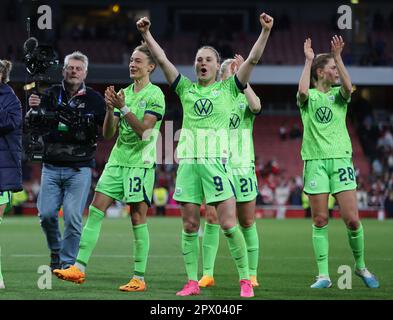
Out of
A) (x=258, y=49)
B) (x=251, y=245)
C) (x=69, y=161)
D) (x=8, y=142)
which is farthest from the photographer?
(x=251, y=245)

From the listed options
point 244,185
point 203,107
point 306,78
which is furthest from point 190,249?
point 306,78

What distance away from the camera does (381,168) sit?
119ft

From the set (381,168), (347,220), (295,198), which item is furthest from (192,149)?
(381,168)

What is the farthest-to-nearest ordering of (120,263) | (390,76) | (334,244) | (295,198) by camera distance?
(390,76) < (295,198) < (334,244) < (120,263)

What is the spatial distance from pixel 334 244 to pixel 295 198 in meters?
15.6

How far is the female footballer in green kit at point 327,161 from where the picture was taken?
975 centimetres

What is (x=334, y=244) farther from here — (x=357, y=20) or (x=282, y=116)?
(x=357, y=20)

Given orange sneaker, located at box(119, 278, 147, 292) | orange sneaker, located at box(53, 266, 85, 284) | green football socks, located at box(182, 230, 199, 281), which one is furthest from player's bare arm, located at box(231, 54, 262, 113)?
orange sneaker, located at box(53, 266, 85, 284)

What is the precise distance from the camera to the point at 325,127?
32.2 feet

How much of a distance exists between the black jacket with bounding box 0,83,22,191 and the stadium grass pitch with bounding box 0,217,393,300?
1.05 metres

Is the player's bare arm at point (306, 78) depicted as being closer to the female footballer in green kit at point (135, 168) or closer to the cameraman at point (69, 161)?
the female footballer in green kit at point (135, 168)

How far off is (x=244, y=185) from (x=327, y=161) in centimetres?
95

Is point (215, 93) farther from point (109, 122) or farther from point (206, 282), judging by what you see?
point (206, 282)

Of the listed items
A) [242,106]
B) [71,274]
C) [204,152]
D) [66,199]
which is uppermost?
[242,106]
